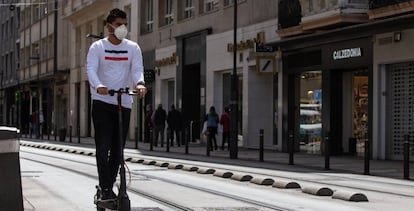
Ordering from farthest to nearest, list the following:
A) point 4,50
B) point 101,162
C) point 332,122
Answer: point 4,50
point 332,122
point 101,162

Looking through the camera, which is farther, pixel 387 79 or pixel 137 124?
pixel 137 124

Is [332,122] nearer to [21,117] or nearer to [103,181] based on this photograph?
[103,181]

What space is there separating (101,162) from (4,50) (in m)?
75.1

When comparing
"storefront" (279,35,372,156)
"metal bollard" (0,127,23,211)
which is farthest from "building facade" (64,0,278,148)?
"metal bollard" (0,127,23,211)

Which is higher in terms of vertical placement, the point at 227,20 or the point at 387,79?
the point at 227,20

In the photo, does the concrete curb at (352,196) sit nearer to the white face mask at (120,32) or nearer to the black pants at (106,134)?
the black pants at (106,134)

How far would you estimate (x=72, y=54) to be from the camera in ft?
178

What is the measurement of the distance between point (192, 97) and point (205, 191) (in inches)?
926

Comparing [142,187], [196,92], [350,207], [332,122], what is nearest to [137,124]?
[196,92]

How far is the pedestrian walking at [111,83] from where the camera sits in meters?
7.18

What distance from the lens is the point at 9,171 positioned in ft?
26.3

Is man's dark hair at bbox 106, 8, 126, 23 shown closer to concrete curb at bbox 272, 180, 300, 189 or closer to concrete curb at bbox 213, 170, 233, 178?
concrete curb at bbox 272, 180, 300, 189

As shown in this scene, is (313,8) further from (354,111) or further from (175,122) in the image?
(175,122)

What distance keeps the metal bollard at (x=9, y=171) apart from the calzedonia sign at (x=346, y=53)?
16407 millimetres
